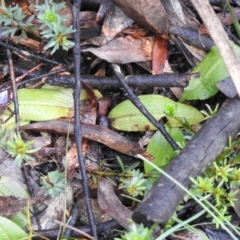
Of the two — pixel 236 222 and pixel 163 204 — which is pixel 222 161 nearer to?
pixel 236 222

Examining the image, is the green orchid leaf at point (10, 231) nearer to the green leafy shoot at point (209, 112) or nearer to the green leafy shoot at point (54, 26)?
the green leafy shoot at point (54, 26)

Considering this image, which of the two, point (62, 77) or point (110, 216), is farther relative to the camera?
point (62, 77)

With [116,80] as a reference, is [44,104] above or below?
below

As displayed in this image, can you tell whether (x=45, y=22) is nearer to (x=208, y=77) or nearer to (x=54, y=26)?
(x=54, y=26)

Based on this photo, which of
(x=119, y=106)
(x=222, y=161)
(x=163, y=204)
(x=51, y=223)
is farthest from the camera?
(x=119, y=106)

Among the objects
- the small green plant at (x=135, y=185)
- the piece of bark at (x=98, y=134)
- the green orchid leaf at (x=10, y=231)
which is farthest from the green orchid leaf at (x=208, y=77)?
the green orchid leaf at (x=10, y=231)

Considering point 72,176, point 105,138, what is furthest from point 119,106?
point 72,176

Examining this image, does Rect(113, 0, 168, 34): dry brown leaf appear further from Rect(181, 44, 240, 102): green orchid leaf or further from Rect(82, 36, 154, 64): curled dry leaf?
Rect(181, 44, 240, 102): green orchid leaf

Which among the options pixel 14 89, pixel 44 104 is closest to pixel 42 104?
pixel 44 104
